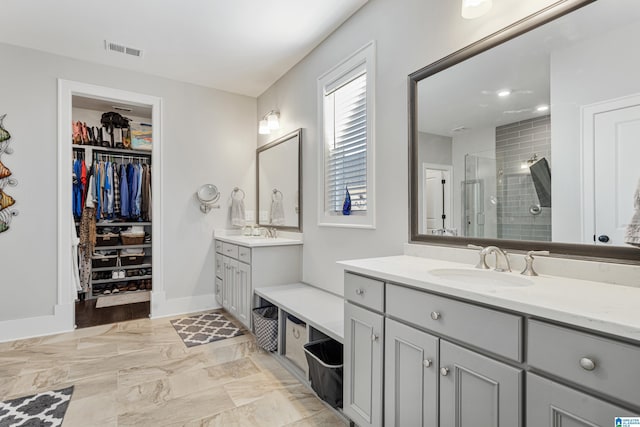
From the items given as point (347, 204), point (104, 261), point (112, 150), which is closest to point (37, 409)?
point (347, 204)

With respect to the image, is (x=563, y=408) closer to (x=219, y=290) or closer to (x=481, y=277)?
(x=481, y=277)

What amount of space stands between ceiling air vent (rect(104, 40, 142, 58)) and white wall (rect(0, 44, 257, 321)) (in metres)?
0.42

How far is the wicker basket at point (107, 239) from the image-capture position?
172 inches

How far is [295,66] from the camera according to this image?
10.9 feet

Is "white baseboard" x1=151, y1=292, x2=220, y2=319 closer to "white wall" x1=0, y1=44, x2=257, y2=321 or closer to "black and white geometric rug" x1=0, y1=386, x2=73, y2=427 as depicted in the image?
"white wall" x1=0, y1=44, x2=257, y2=321

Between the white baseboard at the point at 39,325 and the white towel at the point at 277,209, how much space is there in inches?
86.9

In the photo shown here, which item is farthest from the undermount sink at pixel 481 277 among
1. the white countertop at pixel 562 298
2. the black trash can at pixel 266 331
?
the black trash can at pixel 266 331

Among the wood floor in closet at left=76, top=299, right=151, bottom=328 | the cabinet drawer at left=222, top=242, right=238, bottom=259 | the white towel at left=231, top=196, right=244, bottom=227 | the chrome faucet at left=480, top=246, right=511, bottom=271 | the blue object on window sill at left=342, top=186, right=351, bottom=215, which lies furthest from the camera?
the white towel at left=231, top=196, right=244, bottom=227

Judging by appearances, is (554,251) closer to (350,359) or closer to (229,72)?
(350,359)

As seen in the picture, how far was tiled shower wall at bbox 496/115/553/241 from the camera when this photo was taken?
1.36m

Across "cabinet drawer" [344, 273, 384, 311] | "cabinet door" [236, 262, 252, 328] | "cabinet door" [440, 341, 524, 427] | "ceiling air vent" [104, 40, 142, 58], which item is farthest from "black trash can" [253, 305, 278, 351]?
"ceiling air vent" [104, 40, 142, 58]

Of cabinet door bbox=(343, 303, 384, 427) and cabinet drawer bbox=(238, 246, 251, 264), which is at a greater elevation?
cabinet drawer bbox=(238, 246, 251, 264)

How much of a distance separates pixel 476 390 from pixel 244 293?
232 centimetres

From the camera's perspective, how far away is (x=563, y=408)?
849 millimetres
